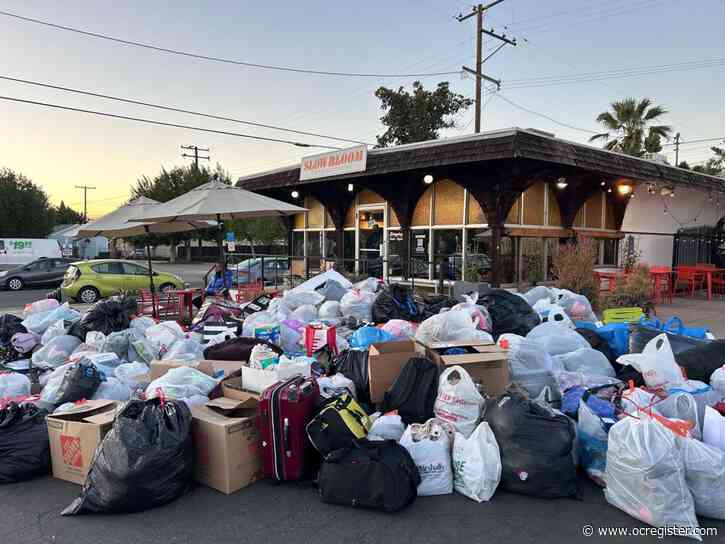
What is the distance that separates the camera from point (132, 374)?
4359mm

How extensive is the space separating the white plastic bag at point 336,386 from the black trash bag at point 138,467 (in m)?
1.11

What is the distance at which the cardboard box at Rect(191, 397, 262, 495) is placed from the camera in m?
2.89

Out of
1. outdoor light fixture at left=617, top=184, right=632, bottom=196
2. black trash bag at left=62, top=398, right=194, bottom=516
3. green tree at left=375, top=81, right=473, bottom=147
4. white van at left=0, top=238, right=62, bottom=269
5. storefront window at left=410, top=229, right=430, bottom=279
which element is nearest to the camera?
black trash bag at left=62, top=398, right=194, bottom=516

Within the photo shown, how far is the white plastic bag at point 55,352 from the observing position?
5.09 meters

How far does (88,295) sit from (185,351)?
9.29 meters

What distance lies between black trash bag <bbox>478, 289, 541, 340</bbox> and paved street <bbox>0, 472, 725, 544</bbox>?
2.63m

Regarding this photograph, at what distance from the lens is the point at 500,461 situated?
287 cm

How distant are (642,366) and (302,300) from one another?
4.34 meters

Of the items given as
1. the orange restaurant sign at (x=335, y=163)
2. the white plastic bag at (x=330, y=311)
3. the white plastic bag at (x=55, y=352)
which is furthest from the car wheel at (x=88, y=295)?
the white plastic bag at (x=330, y=311)

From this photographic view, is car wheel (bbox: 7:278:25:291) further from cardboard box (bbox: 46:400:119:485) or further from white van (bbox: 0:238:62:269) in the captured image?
cardboard box (bbox: 46:400:119:485)

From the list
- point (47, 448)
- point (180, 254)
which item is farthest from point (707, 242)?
point (180, 254)

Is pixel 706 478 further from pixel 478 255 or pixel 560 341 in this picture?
pixel 478 255

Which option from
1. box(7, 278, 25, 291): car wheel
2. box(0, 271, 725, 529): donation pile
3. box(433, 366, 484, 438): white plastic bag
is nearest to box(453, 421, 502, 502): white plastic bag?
box(0, 271, 725, 529): donation pile

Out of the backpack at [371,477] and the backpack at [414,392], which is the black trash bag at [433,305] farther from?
the backpack at [371,477]
